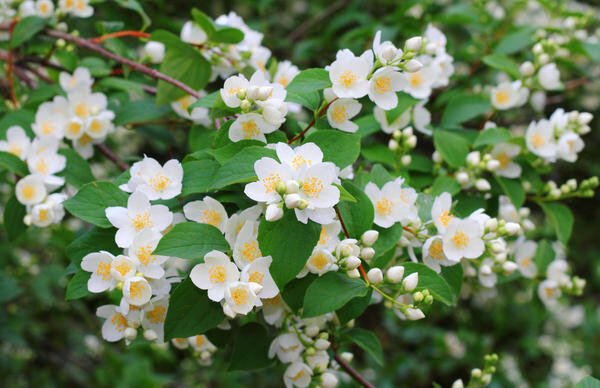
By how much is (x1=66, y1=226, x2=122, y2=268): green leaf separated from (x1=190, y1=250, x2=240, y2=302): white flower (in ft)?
0.96

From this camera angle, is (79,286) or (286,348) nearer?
(79,286)

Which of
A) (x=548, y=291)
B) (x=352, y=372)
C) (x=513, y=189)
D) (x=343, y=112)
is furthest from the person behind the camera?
(x=548, y=291)

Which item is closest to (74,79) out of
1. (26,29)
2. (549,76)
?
(26,29)

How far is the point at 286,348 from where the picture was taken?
54.7 inches

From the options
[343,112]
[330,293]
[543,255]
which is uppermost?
[343,112]

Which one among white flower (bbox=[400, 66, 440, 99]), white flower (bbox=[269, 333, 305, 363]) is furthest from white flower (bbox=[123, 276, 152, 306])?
white flower (bbox=[400, 66, 440, 99])

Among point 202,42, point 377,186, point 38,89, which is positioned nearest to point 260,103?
point 377,186

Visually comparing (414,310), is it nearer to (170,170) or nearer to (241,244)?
(241,244)

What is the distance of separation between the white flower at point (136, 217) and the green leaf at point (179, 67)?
62 centimetres

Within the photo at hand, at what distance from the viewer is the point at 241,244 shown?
3.68 feet

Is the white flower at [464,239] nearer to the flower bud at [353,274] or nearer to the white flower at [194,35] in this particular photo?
the flower bud at [353,274]

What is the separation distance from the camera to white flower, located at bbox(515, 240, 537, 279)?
1914mm

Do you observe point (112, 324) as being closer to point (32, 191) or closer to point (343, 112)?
point (32, 191)

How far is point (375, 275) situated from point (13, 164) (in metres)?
1.13
